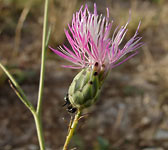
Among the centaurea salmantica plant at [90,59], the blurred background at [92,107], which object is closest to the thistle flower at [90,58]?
the centaurea salmantica plant at [90,59]

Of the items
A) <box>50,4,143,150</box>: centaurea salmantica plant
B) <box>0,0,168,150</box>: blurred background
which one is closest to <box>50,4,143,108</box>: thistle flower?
<box>50,4,143,150</box>: centaurea salmantica plant

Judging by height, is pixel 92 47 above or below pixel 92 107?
above

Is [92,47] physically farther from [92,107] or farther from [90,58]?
[92,107]

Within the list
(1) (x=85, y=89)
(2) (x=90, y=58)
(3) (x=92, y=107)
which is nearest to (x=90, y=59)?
(2) (x=90, y=58)

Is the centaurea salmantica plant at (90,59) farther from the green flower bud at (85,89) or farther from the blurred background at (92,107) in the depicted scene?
the blurred background at (92,107)

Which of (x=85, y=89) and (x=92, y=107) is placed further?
(x=92, y=107)

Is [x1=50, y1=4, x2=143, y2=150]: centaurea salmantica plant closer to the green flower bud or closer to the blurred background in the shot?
the green flower bud

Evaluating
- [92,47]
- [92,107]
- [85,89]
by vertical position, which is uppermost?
[92,47]
